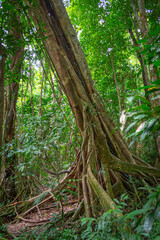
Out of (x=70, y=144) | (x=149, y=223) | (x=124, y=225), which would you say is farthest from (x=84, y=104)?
(x=149, y=223)

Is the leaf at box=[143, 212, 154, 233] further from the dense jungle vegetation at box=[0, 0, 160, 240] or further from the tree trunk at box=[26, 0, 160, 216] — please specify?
the tree trunk at box=[26, 0, 160, 216]

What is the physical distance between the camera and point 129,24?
5.27 m

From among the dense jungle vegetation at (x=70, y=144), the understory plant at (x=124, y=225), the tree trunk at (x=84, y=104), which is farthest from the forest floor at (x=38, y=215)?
the understory plant at (x=124, y=225)

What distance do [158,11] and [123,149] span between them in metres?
4.39

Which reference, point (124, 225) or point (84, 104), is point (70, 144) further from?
point (124, 225)

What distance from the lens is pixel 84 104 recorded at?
257cm

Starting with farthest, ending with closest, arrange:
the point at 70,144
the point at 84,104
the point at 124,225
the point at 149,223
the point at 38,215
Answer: the point at 38,215 → the point at 84,104 → the point at 70,144 → the point at 124,225 → the point at 149,223

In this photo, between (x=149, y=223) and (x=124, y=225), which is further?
(x=124, y=225)

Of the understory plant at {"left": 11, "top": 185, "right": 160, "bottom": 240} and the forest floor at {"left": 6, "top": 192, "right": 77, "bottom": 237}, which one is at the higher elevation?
the understory plant at {"left": 11, "top": 185, "right": 160, "bottom": 240}

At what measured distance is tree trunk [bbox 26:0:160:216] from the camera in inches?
93.7

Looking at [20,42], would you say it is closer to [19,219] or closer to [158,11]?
[19,219]

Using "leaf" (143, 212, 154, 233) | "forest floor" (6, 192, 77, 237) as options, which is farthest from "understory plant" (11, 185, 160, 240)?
"forest floor" (6, 192, 77, 237)

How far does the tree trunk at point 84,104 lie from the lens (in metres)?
2.38

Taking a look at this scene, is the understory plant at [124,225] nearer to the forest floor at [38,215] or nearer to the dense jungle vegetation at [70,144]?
the dense jungle vegetation at [70,144]
